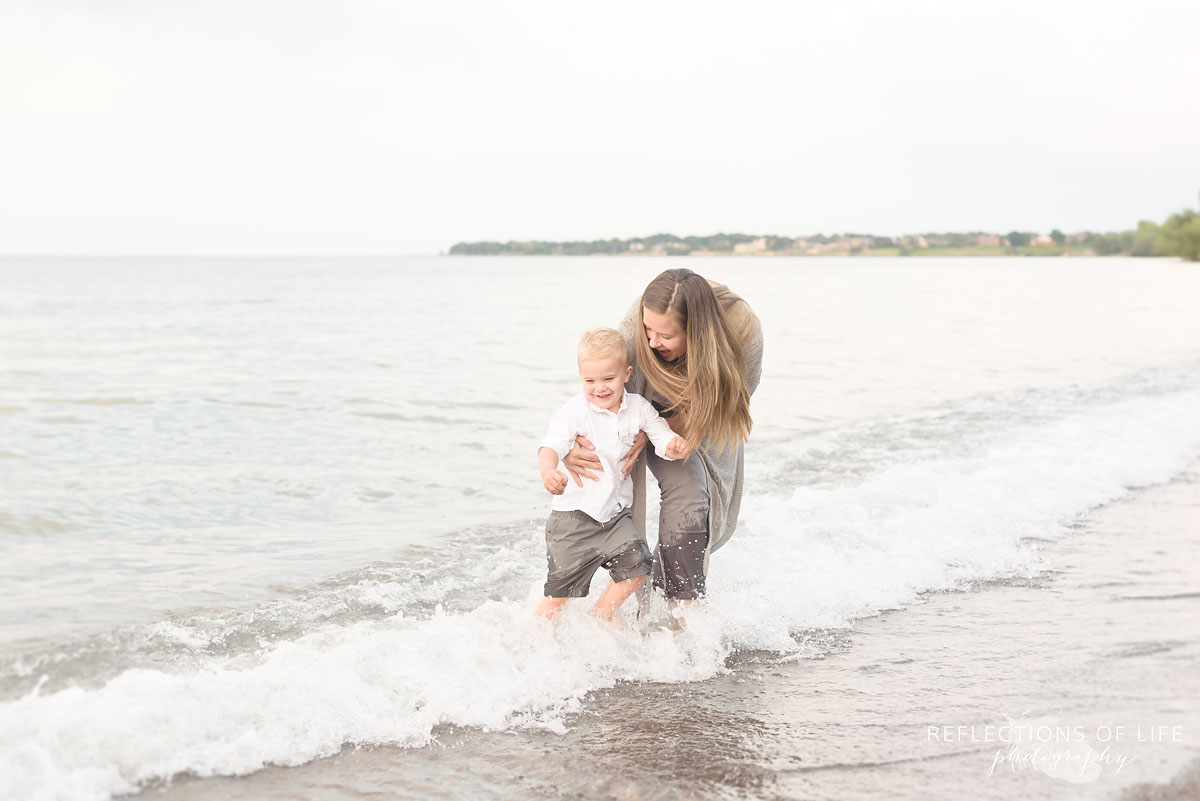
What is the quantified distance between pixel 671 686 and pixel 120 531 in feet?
16.6

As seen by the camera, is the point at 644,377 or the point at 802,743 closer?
the point at 802,743

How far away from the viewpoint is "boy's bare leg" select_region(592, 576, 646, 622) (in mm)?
4550

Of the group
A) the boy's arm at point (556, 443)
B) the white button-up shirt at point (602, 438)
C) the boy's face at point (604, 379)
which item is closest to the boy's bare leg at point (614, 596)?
the white button-up shirt at point (602, 438)

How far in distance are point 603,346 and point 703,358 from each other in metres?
0.47

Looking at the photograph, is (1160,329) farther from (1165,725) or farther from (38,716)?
(38,716)

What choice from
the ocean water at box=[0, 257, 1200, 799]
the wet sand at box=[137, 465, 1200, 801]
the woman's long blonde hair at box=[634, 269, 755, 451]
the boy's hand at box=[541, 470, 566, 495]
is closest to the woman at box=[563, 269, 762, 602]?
the woman's long blonde hair at box=[634, 269, 755, 451]

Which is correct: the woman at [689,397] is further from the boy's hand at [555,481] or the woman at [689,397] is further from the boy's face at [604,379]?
the boy's hand at [555,481]

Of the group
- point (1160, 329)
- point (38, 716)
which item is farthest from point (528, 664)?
point (1160, 329)

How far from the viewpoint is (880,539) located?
6371 millimetres

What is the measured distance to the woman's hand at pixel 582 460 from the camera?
14.5 ft

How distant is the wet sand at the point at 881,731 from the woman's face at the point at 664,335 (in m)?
1.54

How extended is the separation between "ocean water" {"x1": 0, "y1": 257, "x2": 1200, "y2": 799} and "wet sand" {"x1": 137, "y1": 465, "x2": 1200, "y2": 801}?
0.11 metres

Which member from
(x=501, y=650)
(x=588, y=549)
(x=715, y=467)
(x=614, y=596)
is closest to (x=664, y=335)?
(x=715, y=467)

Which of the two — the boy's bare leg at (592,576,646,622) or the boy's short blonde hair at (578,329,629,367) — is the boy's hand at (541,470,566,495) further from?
the boy's bare leg at (592,576,646,622)
